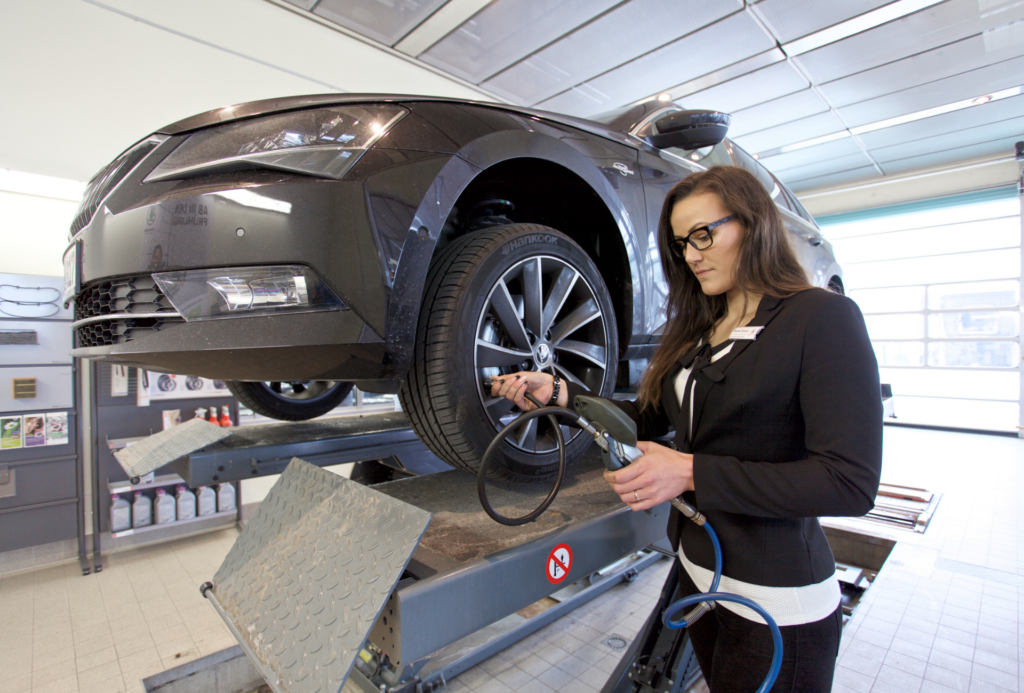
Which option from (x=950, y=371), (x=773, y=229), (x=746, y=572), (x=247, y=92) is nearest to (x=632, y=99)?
(x=247, y=92)

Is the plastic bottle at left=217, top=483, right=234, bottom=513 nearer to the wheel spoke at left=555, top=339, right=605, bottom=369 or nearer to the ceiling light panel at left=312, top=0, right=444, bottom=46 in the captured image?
the ceiling light panel at left=312, top=0, right=444, bottom=46

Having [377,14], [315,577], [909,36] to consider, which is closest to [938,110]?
[909,36]

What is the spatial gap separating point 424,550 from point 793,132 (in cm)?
683

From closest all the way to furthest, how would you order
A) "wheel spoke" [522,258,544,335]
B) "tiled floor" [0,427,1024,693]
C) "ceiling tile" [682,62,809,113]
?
"wheel spoke" [522,258,544,335], "tiled floor" [0,427,1024,693], "ceiling tile" [682,62,809,113]

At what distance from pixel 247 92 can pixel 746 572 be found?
403cm

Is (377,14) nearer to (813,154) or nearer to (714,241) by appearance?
(714,241)

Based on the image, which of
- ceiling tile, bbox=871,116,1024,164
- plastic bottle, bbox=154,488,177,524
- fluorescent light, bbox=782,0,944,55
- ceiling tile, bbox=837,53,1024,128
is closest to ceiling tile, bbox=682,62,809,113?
fluorescent light, bbox=782,0,944,55

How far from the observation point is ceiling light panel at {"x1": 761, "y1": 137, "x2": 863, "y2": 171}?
654 centimetres

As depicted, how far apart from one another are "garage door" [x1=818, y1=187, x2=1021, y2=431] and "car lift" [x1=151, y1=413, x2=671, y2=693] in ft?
25.7

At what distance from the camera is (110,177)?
1171 millimetres

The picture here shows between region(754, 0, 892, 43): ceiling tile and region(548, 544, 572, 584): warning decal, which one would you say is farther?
region(754, 0, 892, 43): ceiling tile

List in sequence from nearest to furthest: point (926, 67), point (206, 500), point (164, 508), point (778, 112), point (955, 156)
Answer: point (164, 508)
point (206, 500)
point (926, 67)
point (778, 112)
point (955, 156)

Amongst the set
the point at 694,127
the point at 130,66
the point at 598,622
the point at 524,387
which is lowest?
the point at 598,622

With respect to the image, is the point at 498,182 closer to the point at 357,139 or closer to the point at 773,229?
the point at 357,139
